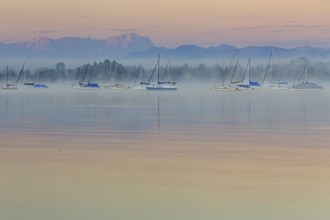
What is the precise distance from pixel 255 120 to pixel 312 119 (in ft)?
7.82

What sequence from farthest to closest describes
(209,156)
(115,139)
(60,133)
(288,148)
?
(60,133) < (115,139) < (288,148) < (209,156)

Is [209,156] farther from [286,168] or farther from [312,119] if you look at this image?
[312,119]

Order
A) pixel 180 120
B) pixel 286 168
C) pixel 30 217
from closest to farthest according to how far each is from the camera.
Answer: pixel 30 217 → pixel 286 168 → pixel 180 120

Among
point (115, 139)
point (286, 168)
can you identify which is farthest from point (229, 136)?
point (286, 168)

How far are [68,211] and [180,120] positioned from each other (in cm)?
2301

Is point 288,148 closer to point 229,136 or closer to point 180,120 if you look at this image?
point 229,136

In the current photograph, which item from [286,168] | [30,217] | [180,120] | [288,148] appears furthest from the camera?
[180,120]

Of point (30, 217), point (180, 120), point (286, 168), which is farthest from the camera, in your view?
point (180, 120)

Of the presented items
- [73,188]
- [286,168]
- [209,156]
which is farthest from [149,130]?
[73,188]

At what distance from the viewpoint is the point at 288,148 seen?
75.2ft

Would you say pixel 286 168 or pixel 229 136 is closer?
pixel 286 168

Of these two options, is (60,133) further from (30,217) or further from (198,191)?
(30,217)

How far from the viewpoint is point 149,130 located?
98.2 feet

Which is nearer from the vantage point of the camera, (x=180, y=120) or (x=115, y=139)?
(x=115, y=139)
